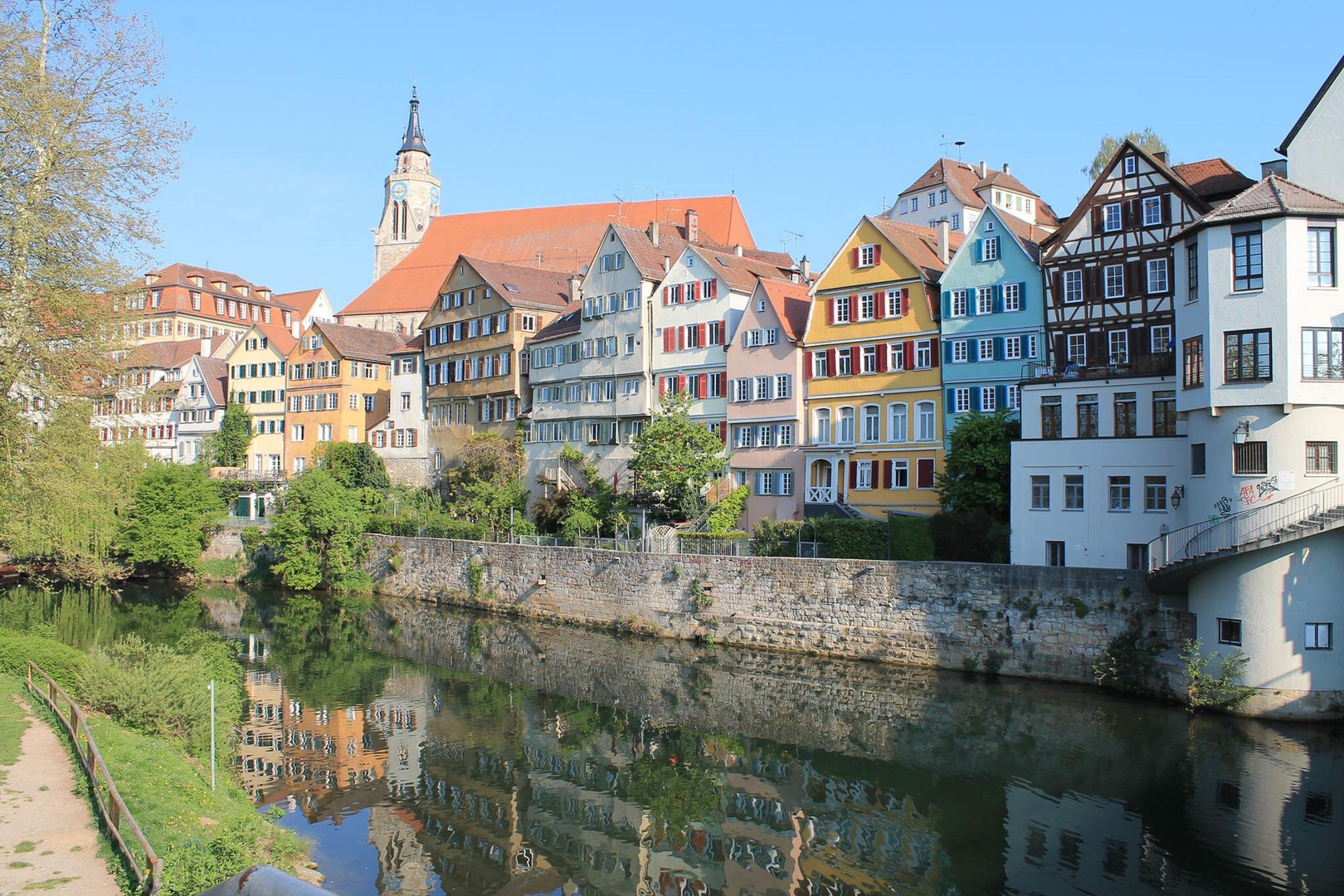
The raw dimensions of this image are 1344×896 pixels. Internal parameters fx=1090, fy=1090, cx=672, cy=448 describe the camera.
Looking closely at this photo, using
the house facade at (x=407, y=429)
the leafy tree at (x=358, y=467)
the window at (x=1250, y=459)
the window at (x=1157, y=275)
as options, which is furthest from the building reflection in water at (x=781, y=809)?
the house facade at (x=407, y=429)

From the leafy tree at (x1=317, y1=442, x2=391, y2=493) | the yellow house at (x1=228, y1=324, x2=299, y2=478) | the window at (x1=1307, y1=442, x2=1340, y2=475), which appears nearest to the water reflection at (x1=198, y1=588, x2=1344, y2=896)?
the window at (x1=1307, y1=442, x2=1340, y2=475)

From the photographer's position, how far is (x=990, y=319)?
3775 centimetres

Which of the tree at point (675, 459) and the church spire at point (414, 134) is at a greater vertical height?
the church spire at point (414, 134)

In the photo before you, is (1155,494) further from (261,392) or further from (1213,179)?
(261,392)

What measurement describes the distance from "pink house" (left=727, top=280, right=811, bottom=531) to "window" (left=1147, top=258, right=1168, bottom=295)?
530 inches

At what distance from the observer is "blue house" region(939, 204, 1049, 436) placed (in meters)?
A: 36.8

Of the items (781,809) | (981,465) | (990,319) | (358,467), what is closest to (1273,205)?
(981,465)

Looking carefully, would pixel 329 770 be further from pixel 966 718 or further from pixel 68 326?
pixel 966 718

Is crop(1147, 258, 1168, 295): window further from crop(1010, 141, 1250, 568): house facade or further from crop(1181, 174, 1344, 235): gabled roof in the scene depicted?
crop(1181, 174, 1344, 235): gabled roof

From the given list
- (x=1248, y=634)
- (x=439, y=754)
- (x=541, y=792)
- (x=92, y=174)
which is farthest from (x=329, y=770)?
(x=1248, y=634)

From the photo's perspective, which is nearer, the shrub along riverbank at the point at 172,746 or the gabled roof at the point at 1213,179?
the shrub along riverbank at the point at 172,746

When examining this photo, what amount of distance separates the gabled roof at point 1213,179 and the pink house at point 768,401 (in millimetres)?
14721

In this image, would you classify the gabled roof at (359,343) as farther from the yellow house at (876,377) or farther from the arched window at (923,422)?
the arched window at (923,422)

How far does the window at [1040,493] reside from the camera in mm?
31141
